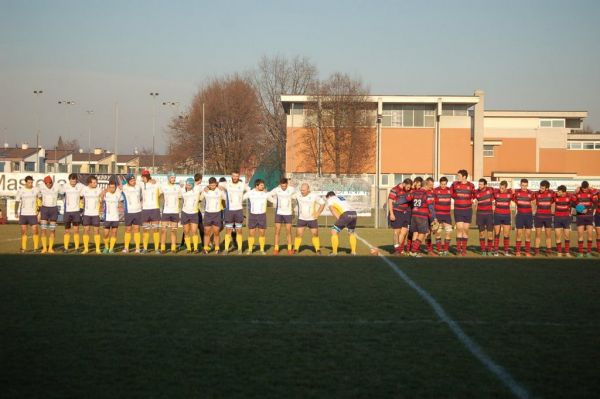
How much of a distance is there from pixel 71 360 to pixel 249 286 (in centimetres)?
521

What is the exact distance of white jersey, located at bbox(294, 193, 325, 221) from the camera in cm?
1719

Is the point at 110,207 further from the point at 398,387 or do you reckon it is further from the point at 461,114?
the point at 461,114

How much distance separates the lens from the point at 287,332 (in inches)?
309

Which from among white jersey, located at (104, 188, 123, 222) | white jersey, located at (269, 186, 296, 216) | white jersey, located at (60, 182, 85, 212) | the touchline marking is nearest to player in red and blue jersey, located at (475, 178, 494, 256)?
white jersey, located at (269, 186, 296, 216)

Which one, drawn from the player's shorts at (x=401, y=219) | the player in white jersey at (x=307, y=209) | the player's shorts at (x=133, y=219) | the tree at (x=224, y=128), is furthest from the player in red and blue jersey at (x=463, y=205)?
the tree at (x=224, y=128)

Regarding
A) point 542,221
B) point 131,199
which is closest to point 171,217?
point 131,199

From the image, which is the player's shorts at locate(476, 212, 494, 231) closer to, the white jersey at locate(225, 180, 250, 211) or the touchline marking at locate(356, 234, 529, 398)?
the white jersey at locate(225, 180, 250, 211)

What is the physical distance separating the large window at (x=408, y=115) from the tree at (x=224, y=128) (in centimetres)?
1368

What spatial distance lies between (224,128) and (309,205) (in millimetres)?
49759

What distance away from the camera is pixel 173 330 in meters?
7.88

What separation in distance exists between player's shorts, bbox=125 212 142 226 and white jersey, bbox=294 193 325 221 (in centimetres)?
437

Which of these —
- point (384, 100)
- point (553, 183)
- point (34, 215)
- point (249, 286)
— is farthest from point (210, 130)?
point (249, 286)

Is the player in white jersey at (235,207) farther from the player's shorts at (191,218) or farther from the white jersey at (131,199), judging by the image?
the white jersey at (131,199)

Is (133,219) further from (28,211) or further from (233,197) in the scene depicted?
(28,211)
